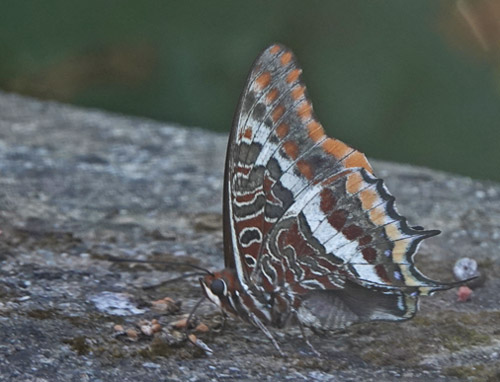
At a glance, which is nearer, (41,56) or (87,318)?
(87,318)

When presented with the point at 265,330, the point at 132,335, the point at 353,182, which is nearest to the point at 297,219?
the point at 353,182

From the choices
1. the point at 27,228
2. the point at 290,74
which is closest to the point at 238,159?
the point at 290,74

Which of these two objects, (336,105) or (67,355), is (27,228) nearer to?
(67,355)

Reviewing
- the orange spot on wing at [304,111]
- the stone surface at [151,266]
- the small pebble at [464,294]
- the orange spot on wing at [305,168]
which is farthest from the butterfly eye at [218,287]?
the small pebble at [464,294]

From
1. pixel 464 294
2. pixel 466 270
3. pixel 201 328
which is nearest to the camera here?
pixel 201 328

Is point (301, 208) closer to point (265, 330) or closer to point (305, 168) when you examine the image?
point (305, 168)

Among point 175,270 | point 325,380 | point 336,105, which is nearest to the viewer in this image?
point 325,380

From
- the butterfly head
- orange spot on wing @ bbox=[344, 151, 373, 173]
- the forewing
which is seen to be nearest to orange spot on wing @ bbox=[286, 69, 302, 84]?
the forewing

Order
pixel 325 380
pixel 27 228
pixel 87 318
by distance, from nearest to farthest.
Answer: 1. pixel 325 380
2. pixel 87 318
3. pixel 27 228

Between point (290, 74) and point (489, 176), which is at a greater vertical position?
point (489, 176)
